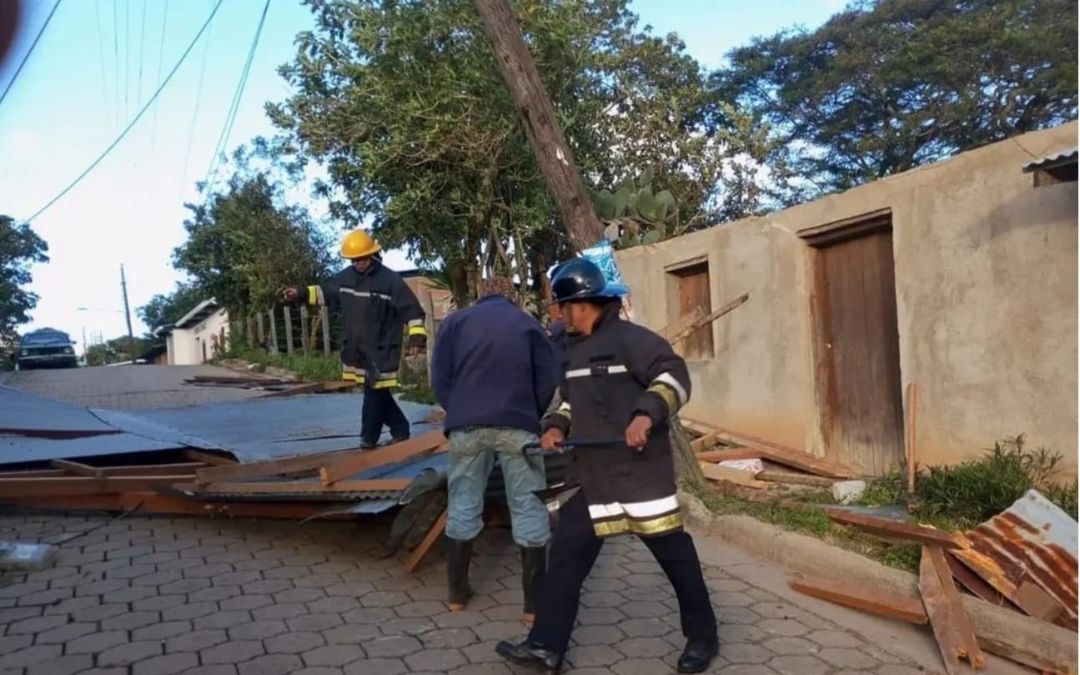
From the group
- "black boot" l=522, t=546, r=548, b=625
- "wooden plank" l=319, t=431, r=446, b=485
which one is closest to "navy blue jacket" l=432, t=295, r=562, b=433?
"black boot" l=522, t=546, r=548, b=625

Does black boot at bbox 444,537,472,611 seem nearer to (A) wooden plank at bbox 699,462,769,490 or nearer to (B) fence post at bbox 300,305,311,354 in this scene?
(A) wooden plank at bbox 699,462,769,490

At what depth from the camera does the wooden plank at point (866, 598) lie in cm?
392

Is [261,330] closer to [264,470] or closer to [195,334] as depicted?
[195,334]

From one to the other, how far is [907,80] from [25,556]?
19.2 m

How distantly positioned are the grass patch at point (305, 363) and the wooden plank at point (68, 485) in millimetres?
9813

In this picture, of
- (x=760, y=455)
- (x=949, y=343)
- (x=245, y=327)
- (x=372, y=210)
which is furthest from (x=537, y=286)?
(x=245, y=327)

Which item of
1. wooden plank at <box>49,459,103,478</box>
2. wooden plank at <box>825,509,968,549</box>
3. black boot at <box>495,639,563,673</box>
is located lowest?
black boot at <box>495,639,563,673</box>

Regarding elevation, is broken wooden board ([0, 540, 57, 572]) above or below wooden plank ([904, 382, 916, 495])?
below

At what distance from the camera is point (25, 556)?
486 centimetres

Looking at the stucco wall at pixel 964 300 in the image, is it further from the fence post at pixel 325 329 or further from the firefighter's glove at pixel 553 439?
the fence post at pixel 325 329

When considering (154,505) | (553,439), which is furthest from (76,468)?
(553,439)

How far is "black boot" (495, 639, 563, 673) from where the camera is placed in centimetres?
344

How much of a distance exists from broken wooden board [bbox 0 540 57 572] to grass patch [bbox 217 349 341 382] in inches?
417

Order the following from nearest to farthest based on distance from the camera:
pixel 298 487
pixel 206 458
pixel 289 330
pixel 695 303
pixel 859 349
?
pixel 298 487
pixel 206 458
pixel 859 349
pixel 695 303
pixel 289 330
